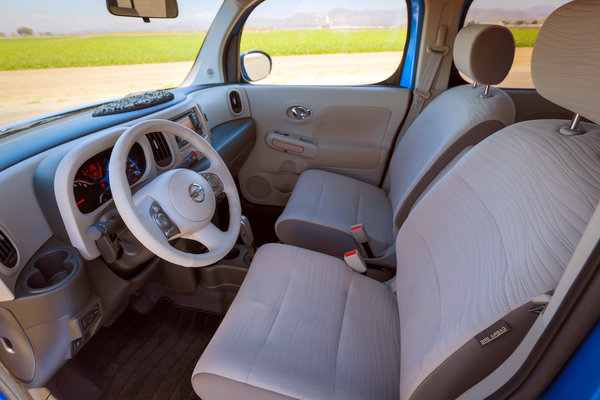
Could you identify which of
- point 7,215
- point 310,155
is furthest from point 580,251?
point 310,155

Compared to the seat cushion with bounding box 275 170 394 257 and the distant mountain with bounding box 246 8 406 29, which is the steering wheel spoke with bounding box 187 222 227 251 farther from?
the distant mountain with bounding box 246 8 406 29

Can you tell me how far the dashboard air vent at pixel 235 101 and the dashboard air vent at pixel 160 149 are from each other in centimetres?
100

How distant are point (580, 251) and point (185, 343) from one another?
1.60 metres

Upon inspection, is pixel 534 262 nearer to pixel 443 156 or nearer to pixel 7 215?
pixel 443 156

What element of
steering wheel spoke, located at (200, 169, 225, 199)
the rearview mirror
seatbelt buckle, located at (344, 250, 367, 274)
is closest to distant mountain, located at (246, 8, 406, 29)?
the rearview mirror

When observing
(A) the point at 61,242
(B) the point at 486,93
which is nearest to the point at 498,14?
(B) the point at 486,93

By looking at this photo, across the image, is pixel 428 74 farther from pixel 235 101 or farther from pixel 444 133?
pixel 235 101

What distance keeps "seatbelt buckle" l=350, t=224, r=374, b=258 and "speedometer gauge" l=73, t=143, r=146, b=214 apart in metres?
0.91

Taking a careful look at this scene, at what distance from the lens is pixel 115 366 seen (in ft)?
5.18

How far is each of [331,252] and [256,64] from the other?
1489mm

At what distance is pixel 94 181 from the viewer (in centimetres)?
113

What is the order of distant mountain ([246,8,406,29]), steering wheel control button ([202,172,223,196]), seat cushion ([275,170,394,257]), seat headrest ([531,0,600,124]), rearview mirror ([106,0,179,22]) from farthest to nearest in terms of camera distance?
1. distant mountain ([246,8,406,29])
2. seat cushion ([275,170,394,257])
3. rearview mirror ([106,0,179,22])
4. steering wheel control button ([202,172,223,196])
5. seat headrest ([531,0,600,124])

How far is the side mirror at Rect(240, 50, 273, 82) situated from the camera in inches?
98.1

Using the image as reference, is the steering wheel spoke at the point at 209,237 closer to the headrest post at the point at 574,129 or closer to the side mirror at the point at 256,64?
the headrest post at the point at 574,129
